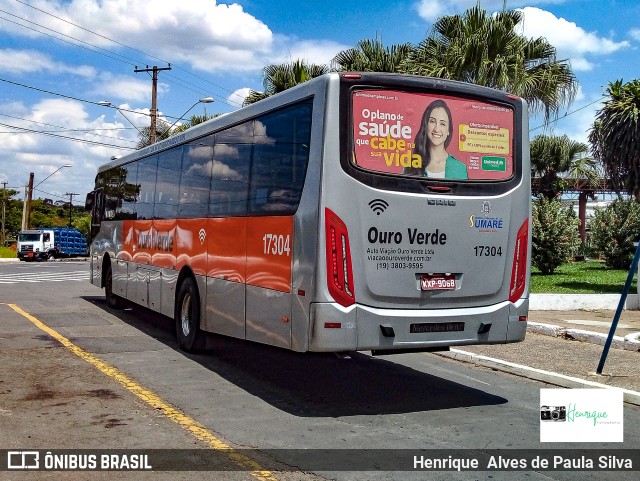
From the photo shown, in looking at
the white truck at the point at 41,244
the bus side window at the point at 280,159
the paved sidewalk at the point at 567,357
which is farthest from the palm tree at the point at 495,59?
the white truck at the point at 41,244

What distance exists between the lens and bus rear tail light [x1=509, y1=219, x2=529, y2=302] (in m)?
8.32

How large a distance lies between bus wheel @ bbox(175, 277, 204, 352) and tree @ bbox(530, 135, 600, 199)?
23.9 m

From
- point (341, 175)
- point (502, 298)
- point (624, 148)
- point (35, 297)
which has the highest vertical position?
point (624, 148)

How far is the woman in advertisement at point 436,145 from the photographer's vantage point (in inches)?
307

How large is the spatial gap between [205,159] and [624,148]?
12.7m

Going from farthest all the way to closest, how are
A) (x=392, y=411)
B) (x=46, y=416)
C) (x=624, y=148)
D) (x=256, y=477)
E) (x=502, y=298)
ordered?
(x=624, y=148)
(x=502, y=298)
(x=392, y=411)
(x=46, y=416)
(x=256, y=477)

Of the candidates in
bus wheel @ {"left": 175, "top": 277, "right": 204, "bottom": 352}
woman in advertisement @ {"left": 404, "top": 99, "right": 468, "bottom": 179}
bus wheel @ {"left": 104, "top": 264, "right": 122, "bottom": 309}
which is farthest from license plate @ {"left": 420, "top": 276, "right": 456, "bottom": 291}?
bus wheel @ {"left": 104, "top": 264, "right": 122, "bottom": 309}

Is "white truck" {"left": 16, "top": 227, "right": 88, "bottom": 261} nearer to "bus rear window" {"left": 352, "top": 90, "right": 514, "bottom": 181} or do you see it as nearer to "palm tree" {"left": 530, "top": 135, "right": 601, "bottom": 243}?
"palm tree" {"left": 530, "top": 135, "right": 601, "bottom": 243}

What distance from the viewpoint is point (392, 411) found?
25.0 feet

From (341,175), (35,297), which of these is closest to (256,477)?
(341,175)

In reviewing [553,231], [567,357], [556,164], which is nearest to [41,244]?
[556,164]

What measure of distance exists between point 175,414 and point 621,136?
1572cm

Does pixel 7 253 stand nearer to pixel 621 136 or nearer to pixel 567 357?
pixel 621 136

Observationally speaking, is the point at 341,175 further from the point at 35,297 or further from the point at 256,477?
the point at 35,297
